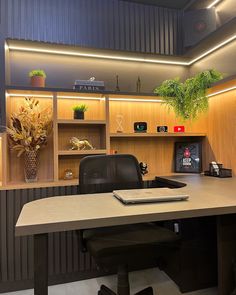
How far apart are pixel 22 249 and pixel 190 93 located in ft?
6.68

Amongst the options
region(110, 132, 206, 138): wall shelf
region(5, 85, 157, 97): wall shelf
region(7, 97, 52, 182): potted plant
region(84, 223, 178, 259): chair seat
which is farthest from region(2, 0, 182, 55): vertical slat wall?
region(84, 223, 178, 259): chair seat

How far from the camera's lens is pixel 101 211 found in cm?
112

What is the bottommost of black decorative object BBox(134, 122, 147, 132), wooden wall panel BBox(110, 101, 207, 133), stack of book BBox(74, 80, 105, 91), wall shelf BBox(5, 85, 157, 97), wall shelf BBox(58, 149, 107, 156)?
wall shelf BBox(58, 149, 107, 156)

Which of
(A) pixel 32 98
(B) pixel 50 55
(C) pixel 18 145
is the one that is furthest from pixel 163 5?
(C) pixel 18 145

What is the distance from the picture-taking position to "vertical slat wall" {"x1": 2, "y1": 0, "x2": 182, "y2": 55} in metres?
2.33

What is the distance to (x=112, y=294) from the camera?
5.44ft

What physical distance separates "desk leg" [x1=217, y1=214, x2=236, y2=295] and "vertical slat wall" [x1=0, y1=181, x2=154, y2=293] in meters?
1.08

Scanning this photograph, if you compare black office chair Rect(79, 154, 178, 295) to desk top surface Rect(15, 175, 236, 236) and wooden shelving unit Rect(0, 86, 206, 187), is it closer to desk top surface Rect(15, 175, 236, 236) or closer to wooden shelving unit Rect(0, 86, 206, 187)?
desk top surface Rect(15, 175, 236, 236)

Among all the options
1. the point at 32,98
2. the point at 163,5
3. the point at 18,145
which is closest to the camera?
the point at 18,145

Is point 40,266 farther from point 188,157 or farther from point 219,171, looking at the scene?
point 188,157

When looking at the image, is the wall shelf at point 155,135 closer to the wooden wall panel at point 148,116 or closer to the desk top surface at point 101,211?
the wooden wall panel at point 148,116

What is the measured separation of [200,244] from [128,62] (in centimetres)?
205

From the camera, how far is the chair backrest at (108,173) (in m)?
1.76

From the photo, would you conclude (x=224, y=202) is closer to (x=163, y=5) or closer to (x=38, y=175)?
(x=38, y=175)
